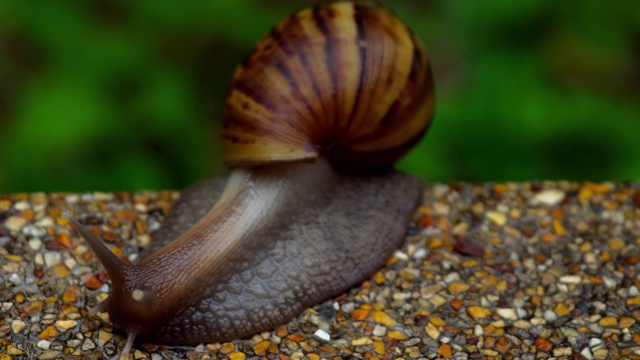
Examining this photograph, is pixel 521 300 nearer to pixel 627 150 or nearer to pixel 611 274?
pixel 611 274

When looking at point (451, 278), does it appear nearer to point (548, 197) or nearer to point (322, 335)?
point (322, 335)

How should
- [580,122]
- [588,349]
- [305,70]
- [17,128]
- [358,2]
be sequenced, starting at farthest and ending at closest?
[580,122] → [17,128] → [358,2] → [305,70] → [588,349]

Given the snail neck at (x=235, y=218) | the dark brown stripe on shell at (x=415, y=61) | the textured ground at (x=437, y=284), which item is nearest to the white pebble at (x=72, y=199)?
the textured ground at (x=437, y=284)

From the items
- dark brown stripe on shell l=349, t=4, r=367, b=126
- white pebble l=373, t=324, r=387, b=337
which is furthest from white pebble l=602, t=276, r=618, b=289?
dark brown stripe on shell l=349, t=4, r=367, b=126

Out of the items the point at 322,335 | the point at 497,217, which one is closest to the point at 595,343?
the point at 497,217

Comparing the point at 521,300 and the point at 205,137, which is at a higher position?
the point at 205,137

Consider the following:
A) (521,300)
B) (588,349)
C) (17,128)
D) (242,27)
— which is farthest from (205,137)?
(588,349)

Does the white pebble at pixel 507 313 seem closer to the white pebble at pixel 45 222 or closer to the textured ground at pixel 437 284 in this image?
the textured ground at pixel 437 284
